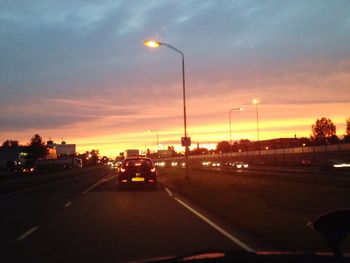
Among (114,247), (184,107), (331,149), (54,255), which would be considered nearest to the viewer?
(54,255)

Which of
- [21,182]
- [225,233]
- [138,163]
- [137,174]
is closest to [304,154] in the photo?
[21,182]

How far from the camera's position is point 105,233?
44.6ft

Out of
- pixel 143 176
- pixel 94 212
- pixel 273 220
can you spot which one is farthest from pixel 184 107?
pixel 273 220

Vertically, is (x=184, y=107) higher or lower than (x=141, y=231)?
higher

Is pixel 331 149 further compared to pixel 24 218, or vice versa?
pixel 331 149

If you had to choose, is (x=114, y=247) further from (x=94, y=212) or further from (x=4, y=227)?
(x=94, y=212)

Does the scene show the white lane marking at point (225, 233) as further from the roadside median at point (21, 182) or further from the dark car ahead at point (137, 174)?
the roadside median at point (21, 182)

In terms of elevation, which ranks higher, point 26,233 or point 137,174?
point 137,174

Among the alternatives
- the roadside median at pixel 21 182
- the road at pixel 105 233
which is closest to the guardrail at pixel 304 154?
the roadside median at pixel 21 182

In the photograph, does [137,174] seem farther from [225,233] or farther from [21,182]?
[225,233]

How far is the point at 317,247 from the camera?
35.6 ft

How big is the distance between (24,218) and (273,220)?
7.72 metres

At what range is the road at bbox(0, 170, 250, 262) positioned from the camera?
10.6 m

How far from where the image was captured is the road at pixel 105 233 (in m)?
10.6
